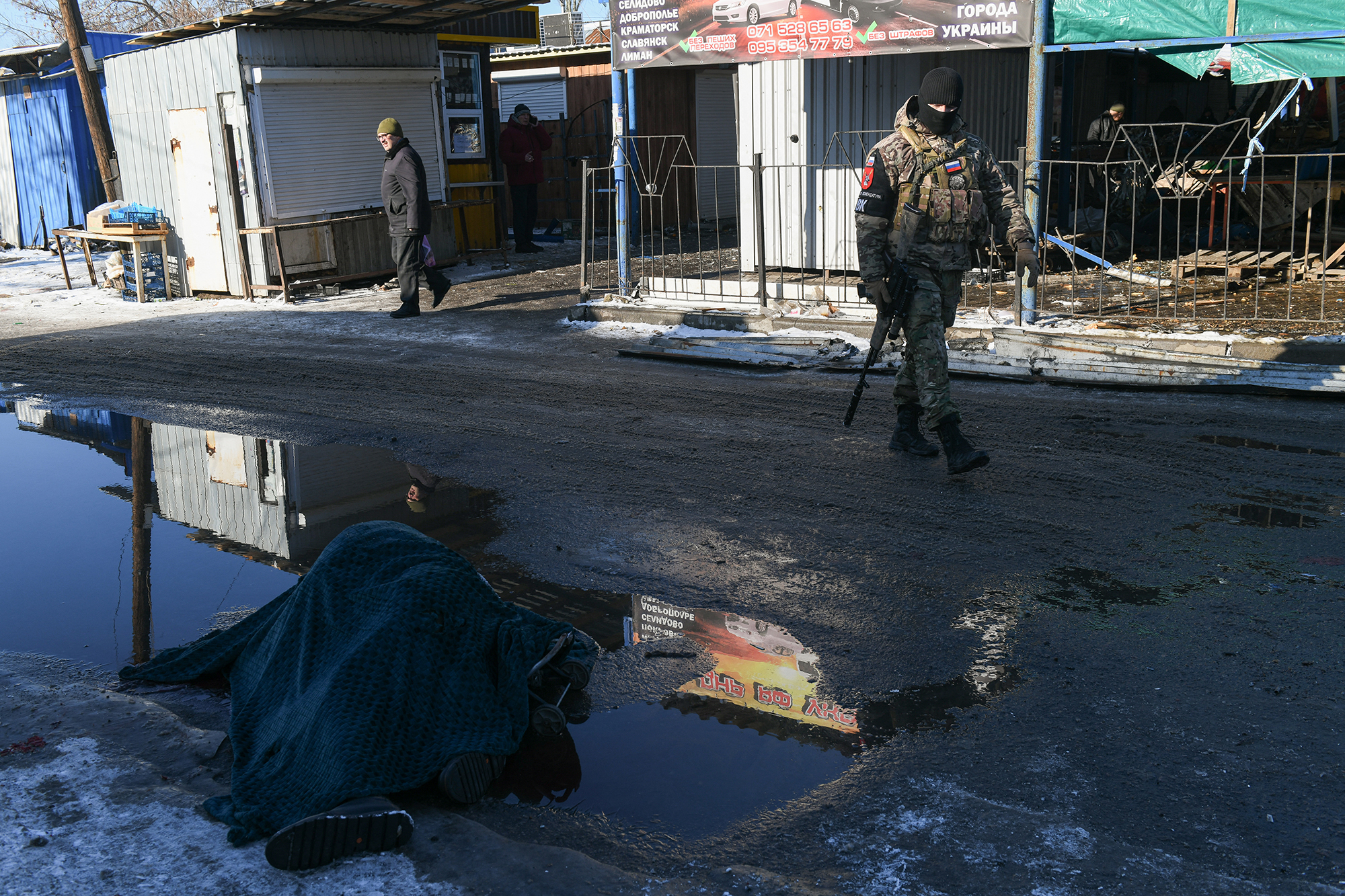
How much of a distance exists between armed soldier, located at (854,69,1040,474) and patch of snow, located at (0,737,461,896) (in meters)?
4.09

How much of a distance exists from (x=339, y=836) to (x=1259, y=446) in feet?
18.6

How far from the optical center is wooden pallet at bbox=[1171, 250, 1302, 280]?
11.6 m

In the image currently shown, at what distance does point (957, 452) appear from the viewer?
19.6 ft

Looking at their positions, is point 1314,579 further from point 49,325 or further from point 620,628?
point 49,325

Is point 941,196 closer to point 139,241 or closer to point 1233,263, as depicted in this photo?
point 1233,263

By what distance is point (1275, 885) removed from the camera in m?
2.66

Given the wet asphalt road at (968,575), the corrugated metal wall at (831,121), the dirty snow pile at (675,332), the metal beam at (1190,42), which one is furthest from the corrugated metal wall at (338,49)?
the metal beam at (1190,42)

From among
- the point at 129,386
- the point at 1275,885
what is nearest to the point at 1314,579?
the point at 1275,885

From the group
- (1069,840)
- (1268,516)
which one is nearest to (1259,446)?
(1268,516)

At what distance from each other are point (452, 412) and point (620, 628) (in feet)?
13.1

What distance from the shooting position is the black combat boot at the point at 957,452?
5.90m

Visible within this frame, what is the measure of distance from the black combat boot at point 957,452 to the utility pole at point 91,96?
15160mm

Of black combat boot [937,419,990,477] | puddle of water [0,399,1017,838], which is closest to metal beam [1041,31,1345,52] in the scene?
black combat boot [937,419,990,477]

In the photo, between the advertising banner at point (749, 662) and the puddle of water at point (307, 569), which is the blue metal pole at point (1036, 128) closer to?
the puddle of water at point (307, 569)
